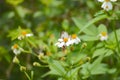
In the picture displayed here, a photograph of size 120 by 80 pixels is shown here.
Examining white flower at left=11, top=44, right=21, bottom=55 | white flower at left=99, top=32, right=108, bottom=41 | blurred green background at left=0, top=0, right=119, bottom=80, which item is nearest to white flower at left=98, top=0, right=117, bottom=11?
white flower at left=99, top=32, right=108, bottom=41

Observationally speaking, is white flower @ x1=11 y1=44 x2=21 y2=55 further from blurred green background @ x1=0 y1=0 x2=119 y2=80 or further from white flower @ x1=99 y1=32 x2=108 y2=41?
blurred green background @ x1=0 y1=0 x2=119 y2=80

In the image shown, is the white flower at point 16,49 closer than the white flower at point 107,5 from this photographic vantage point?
No

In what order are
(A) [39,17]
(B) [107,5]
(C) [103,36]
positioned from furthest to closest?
(A) [39,17], (C) [103,36], (B) [107,5]

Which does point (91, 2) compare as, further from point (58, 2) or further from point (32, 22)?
point (32, 22)

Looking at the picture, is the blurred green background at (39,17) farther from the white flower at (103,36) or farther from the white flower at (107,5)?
the white flower at (107,5)

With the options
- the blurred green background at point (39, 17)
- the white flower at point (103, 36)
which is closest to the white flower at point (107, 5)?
the white flower at point (103, 36)

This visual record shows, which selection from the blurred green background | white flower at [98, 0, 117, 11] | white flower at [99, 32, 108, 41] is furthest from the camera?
the blurred green background

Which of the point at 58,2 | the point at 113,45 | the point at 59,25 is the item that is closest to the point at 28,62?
the point at 59,25

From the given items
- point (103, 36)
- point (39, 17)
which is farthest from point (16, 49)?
point (39, 17)

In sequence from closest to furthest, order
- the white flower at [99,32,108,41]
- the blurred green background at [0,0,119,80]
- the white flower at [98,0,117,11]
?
the white flower at [98,0,117,11]
the white flower at [99,32,108,41]
the blurred green background at [0,0,119,80]

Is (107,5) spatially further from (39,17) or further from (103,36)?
(39,17)

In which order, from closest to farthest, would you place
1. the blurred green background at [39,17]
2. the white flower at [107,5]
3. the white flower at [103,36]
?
the white flower at [107,5] < the white flower at [103,36] < the blurred green background at [39,17]
